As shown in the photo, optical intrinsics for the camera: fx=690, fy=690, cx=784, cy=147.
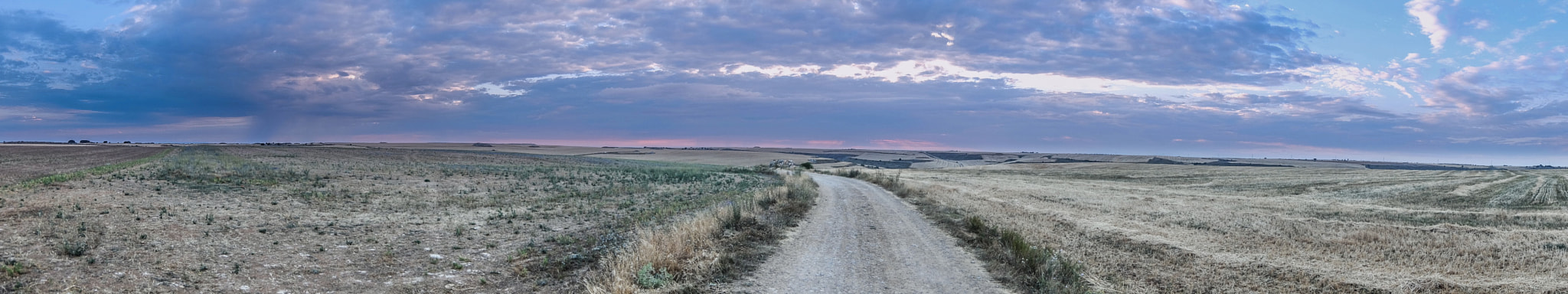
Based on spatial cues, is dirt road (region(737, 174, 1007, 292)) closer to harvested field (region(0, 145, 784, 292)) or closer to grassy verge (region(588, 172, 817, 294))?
grassy verge (region(588, 172, 817, 294))

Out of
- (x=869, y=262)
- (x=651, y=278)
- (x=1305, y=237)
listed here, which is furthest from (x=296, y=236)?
(x=1305, y=237)

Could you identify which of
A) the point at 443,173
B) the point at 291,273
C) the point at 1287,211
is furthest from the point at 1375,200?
the point at 443,173

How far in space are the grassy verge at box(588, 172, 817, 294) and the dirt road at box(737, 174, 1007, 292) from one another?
1.63 ft

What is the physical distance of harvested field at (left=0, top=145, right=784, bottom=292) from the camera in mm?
9961

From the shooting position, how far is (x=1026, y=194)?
3497 centimetres

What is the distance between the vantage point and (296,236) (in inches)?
549

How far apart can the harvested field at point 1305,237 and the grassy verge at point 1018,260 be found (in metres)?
0.47

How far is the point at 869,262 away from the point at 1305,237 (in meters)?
11.9

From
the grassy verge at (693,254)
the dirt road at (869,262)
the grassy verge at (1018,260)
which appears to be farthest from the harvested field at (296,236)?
the grassy verge at (1018,260)

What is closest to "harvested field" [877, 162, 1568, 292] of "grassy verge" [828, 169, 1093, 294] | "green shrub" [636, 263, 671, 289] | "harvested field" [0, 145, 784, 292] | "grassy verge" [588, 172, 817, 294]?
Answer: "grassy verge" [828, 169, 1093, 294]

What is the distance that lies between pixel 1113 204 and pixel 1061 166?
73.2m

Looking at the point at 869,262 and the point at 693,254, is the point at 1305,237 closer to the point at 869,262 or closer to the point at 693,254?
the point at 869,262

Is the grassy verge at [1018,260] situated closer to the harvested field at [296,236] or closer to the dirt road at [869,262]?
the dirt road at [869,262]

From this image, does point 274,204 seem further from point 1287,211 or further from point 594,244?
point 1287,211
